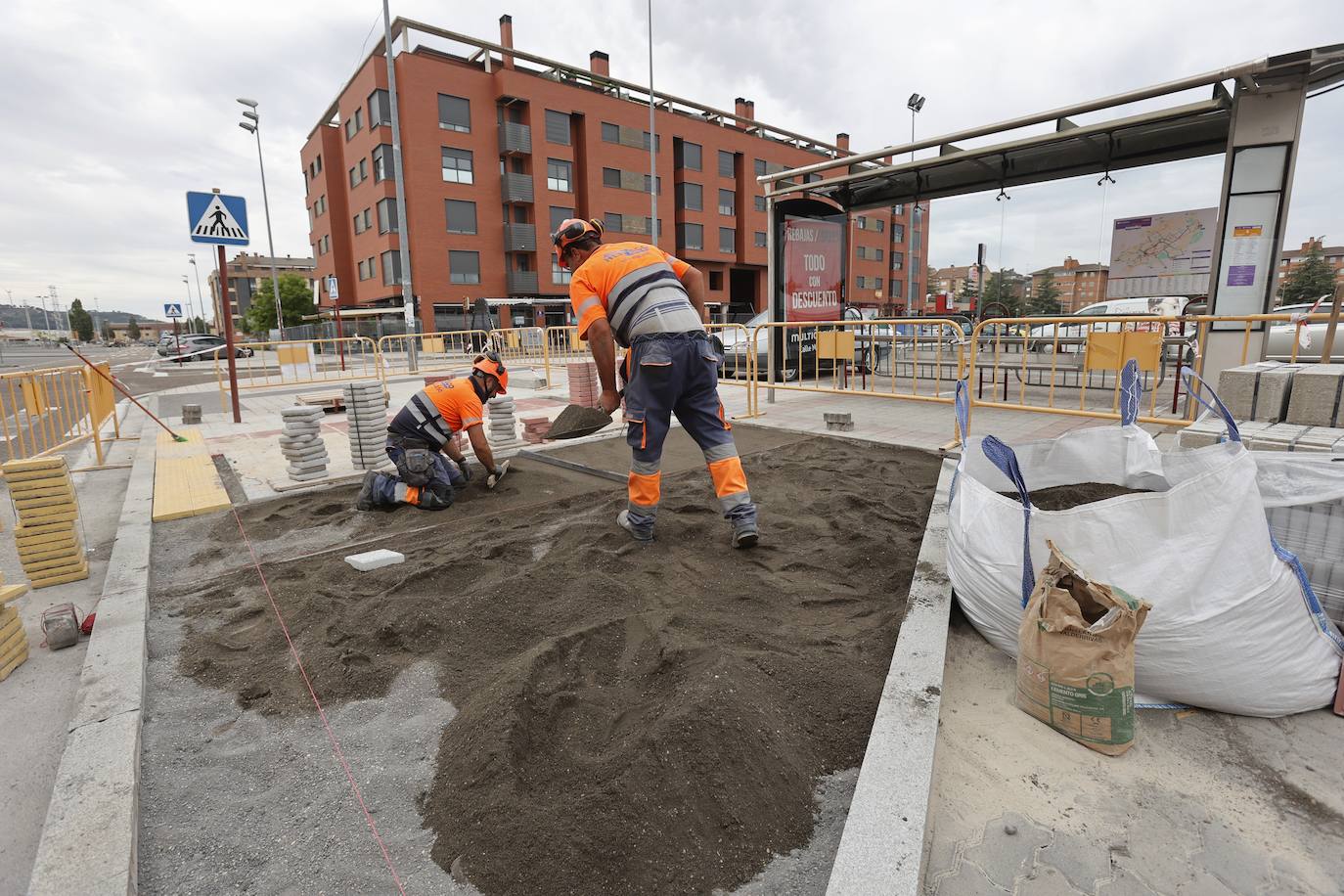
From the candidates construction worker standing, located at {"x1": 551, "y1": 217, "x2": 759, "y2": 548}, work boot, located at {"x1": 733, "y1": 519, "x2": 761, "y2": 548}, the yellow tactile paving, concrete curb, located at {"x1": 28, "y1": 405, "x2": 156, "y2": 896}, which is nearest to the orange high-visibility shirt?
Result: construction worker standing, located at {"x1": 551, "y1": 217, "x2": 759, "y2": 548}

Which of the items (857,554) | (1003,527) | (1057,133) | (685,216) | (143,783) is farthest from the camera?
(685,216)

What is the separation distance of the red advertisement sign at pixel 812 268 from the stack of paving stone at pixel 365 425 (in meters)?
6.87

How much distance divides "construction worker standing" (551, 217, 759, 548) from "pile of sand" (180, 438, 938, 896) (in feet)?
1.00

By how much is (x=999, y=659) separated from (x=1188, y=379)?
1564 millimetres

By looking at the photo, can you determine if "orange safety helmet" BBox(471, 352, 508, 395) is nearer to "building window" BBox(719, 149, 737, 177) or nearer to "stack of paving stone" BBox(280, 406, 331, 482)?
"stack of paving stone" BBox(280, 406, 331, 482)

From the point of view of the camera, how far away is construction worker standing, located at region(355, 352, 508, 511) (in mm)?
4934

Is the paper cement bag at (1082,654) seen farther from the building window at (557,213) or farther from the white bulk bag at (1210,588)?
the building window at (557,213)

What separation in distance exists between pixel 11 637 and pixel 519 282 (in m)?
37.4

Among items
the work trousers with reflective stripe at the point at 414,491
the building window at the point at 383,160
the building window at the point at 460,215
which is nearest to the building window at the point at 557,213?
the building window at the point at 460,215

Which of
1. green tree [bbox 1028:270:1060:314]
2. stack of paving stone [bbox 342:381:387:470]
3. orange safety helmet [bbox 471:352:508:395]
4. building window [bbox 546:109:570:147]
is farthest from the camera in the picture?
green tree [bbox 1028:270:1060:314]

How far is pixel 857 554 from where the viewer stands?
11.8 ft

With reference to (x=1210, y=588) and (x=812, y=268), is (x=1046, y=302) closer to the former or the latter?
(x=812, y=268)

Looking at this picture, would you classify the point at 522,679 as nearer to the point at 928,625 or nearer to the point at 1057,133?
the point at 928,625

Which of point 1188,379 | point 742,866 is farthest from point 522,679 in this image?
point 1188,379
